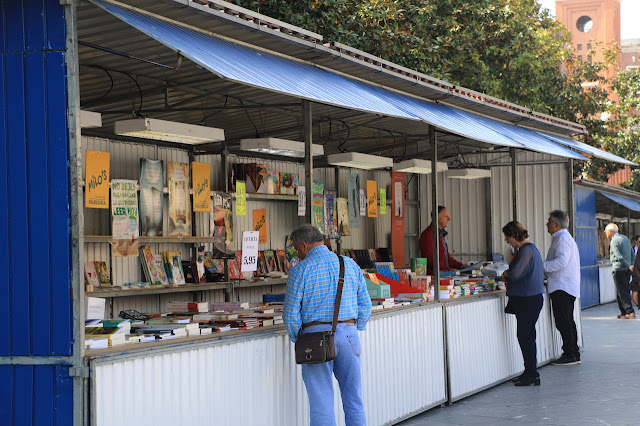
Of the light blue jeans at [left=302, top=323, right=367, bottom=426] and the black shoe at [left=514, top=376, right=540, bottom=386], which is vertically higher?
the light blue jeans at [left=302, top=323, right=367, bottom=426]

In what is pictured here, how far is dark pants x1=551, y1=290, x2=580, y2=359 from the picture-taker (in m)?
11.4

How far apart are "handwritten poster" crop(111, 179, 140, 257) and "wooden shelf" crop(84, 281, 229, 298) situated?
401mm

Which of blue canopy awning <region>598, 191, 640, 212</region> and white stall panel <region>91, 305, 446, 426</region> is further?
blue canopy awning <region>598, 191, 640, 212</region>

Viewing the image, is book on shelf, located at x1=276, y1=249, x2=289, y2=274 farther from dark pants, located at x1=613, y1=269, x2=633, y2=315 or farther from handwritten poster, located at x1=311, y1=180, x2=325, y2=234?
dark pants, located at x1=613, y1=269, x2=633, y2=315

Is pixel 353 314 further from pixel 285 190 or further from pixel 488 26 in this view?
pixel 488 26

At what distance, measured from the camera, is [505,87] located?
83.7 feet

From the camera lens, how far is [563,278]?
11.3 m

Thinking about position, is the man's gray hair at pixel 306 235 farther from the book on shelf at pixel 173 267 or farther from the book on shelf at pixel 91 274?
the book on shelf at pixel 173 267

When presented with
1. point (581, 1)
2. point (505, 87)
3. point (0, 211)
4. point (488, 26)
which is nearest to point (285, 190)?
point (0, 211)

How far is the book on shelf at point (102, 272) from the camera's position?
8859 mm

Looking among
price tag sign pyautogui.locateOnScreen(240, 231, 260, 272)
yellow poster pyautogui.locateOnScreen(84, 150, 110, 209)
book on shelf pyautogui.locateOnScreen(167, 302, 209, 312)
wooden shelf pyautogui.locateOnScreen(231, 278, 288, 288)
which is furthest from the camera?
wooden shelf pyautogui.locateOnScreen(231, 278, 288, 288)

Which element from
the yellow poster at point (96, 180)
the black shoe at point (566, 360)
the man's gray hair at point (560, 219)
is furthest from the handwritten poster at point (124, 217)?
the black shoe at point (566, 360)

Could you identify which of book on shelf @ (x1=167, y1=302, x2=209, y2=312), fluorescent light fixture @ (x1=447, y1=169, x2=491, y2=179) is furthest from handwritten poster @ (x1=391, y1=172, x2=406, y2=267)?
book on shelf @ (x1=167, y1=302, x2=209, y2=312)

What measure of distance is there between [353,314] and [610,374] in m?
5.80
